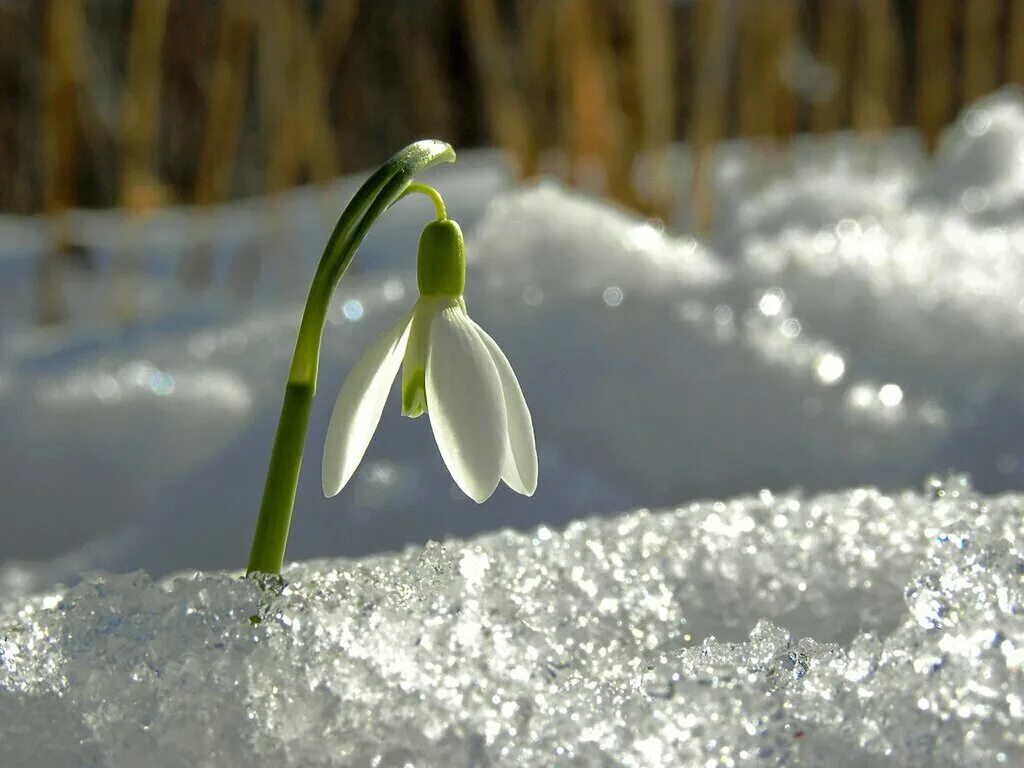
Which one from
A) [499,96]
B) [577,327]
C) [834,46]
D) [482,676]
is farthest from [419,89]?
[482,676]

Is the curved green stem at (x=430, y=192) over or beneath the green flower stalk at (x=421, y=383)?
over

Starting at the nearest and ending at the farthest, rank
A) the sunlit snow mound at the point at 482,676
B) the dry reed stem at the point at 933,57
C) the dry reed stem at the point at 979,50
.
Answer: the sunlit snow mound at the point at 482,676, the dry reed stem at the point at 933,57, the dry reed stem at the point at 979,50

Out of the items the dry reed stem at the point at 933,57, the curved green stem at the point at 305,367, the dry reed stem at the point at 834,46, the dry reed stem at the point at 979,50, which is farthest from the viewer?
the dry reed stem at the point at 834,46

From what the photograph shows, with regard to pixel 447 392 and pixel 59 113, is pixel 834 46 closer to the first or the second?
pixel 59 113

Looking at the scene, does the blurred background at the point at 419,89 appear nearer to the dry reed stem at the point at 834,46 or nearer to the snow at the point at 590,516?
the dry reed stem at the point at 834,46

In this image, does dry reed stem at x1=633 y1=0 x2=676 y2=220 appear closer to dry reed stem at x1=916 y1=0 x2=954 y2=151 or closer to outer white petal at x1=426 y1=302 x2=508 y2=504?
dry reed stem at x1=916 y1=0 x2=954 y2=151

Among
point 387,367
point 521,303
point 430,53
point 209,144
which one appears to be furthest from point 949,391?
point 430,53

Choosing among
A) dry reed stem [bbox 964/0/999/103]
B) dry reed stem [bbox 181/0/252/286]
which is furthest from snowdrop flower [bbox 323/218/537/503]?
dry reed stem [bbox 964/0/999/103]

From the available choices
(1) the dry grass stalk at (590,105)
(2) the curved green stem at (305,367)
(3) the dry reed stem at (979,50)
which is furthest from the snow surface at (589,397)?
(3) the dry reed stem at (979,50)
